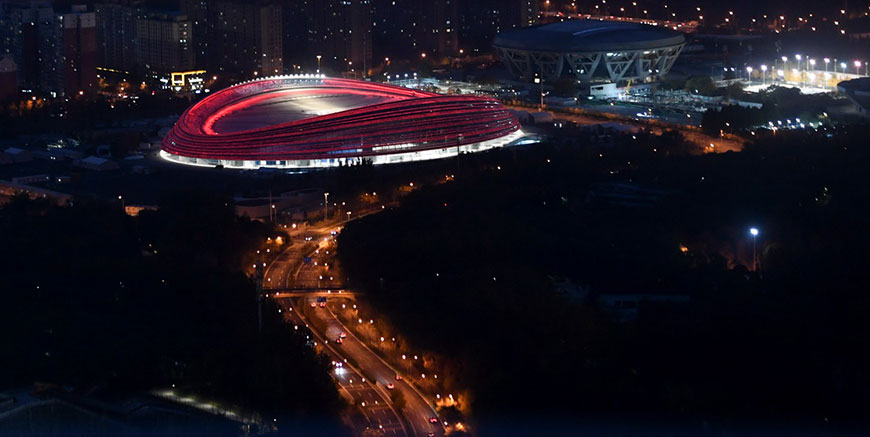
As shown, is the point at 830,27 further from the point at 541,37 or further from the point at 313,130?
the point at 313,130

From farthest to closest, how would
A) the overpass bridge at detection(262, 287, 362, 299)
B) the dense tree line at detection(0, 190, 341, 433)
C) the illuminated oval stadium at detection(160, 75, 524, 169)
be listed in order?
the illuminated oval stadium at detection(160, 75, 524, 169) < the overpass bridge at detection(262, 287, 362, 299) < the dense tree line at detection(0, 190, 341, 433)

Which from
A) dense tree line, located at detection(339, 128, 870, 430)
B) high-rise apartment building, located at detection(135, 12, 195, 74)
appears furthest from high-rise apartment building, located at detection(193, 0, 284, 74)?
dense tree line, located at detection(339, 128, 870, 430)

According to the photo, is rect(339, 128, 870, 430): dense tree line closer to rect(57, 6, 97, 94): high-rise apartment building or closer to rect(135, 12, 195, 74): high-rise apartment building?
rect(57, 6, 97, 94): high-rise apartment building

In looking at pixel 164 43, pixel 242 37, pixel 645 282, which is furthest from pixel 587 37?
pixel 645 282

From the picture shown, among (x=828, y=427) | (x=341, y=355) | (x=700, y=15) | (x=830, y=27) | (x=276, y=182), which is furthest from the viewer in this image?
(x=700, y=15)

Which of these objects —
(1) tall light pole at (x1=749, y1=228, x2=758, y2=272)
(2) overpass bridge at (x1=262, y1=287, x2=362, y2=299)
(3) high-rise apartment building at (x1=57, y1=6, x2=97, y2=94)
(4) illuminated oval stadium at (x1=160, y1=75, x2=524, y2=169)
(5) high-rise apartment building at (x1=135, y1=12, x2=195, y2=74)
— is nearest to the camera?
(2) overpass bridge at (x1=262, y1=287, x2=362, y2=299)

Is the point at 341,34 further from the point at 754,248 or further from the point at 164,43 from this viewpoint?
the point at 754,248

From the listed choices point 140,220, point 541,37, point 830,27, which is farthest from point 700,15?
point 140,220
